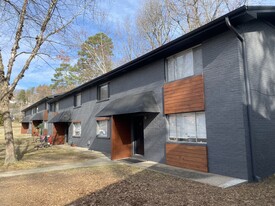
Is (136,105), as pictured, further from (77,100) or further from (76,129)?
(77,100)

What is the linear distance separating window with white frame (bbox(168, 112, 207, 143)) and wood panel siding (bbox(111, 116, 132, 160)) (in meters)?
3.35

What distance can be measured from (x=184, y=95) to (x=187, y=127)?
136 cm

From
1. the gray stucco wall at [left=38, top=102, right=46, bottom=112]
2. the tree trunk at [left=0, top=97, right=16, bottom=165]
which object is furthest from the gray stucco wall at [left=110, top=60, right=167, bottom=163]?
the gray stucco wall at [left=38, top=102, right=46, bottom=112]

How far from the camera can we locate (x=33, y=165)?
1060 centimetres

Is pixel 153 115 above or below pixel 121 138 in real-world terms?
above

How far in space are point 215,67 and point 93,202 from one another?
6.17 meters

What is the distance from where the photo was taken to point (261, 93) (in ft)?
26.3

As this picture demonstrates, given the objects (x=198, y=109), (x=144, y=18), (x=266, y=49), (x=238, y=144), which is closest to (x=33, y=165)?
(x=198, y=109)

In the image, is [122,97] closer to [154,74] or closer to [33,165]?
[154,74]

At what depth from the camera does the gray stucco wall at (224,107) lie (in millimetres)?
7202

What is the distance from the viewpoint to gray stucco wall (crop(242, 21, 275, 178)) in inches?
293

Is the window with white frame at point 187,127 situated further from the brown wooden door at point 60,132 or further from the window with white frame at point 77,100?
the brown wooden door at point 60,132

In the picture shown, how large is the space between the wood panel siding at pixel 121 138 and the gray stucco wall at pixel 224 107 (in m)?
5.57

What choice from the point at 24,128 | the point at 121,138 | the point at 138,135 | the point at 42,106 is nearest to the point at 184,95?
the point at 138,135
